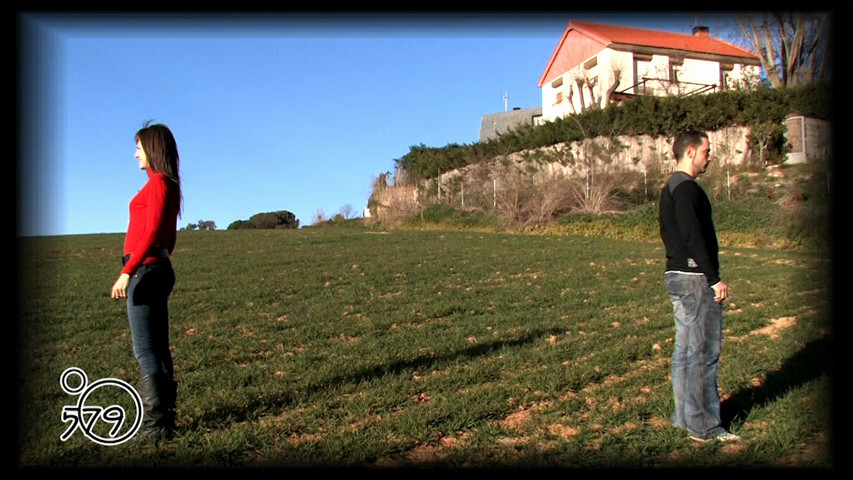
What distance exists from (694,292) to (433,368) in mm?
2554

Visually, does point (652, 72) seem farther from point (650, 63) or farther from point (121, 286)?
point (121, 286)

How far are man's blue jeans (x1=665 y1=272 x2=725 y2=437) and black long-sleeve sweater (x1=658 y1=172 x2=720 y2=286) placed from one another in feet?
0.27

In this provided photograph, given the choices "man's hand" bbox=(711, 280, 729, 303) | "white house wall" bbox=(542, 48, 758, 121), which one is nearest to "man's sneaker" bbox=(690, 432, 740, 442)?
"man's hand" bbox=(711, 280, 729, 303)

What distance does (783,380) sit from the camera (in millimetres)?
4840

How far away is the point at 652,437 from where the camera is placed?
146 inches

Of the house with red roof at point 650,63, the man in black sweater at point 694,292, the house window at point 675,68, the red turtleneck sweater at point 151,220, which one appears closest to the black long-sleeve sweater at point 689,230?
the man in black sweater at point 694,292

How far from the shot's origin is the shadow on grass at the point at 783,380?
4.23 m

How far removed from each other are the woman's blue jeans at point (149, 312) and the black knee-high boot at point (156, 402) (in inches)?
2.2

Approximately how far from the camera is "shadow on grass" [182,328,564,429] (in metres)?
4.08

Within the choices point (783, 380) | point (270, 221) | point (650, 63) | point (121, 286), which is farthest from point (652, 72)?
point (121, 286)

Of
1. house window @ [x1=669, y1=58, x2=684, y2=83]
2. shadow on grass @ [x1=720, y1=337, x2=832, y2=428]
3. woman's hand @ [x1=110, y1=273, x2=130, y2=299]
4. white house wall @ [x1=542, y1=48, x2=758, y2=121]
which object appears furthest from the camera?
house window @ [x1=669, y1=58, x2=684, y2=83]

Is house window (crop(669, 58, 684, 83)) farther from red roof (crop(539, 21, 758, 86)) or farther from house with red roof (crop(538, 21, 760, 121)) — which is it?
red roof (crop(539, 21, 758, 86))

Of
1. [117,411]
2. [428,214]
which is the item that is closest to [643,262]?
[117,411]

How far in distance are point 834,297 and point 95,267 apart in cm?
1370
